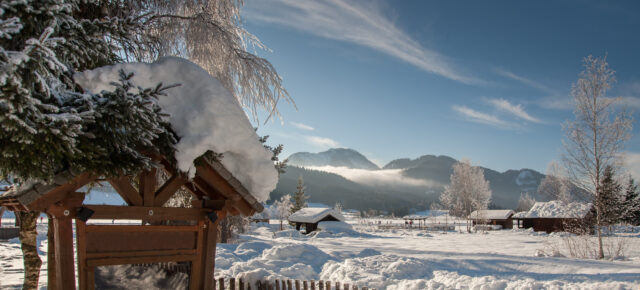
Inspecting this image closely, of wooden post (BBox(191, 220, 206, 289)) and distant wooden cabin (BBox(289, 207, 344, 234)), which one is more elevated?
wooden post (BBox(191, 220, 206, 289))

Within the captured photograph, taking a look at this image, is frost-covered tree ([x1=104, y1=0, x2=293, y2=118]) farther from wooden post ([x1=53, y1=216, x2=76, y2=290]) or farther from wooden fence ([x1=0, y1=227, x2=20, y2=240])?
wooden fence ([x1=0, y1=227, x2=20, y2=240])

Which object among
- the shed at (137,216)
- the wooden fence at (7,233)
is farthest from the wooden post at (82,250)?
the wooden fence at (7,233)

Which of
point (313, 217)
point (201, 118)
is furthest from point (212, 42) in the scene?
point (313, 217)

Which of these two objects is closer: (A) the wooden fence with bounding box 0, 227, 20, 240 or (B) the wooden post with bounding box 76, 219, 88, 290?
(B) the wooden post with bounding box 76, 219, 88, 290

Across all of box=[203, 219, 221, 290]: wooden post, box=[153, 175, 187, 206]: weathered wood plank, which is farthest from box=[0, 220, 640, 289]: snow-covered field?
box=[153, 175, 187, 206]: weathered wood plank

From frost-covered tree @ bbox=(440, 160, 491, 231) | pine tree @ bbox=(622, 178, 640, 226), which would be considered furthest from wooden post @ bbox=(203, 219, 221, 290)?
frost-covered tree @ bbox=(440, 160, 491, 231)

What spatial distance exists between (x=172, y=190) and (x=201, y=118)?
1248 mm

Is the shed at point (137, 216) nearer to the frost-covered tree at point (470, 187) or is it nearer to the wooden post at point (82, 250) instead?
the wooden post at point (82, 250)

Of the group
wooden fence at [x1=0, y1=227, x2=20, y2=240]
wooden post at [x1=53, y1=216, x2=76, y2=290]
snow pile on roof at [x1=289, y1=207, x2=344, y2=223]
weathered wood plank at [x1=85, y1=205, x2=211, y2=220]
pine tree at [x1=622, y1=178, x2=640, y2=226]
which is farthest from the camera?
snow pile on roof at [x1=289, y1=207, x2=344, y2=223]

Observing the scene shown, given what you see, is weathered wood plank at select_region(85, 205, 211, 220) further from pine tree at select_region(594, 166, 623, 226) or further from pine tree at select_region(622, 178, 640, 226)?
pine tree at select_region(622, 178, 640, 226)

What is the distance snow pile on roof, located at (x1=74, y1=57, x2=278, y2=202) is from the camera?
16.1 feet

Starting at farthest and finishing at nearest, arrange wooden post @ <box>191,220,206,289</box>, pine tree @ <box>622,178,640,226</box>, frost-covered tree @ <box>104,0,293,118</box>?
pine tree @ <box>622,178,640,226</box>, frost-covered tree @ <box>104,0,293,118</box>, wooden post @ <box>191,220,206,289</box>

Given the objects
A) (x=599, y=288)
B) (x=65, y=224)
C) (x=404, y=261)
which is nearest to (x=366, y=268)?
(x=404, y=261)

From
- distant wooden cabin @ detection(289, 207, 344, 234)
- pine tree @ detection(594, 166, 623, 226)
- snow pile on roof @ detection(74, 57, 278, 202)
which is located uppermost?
snow pile on roof @ detection(74, 57, 278, 202)
